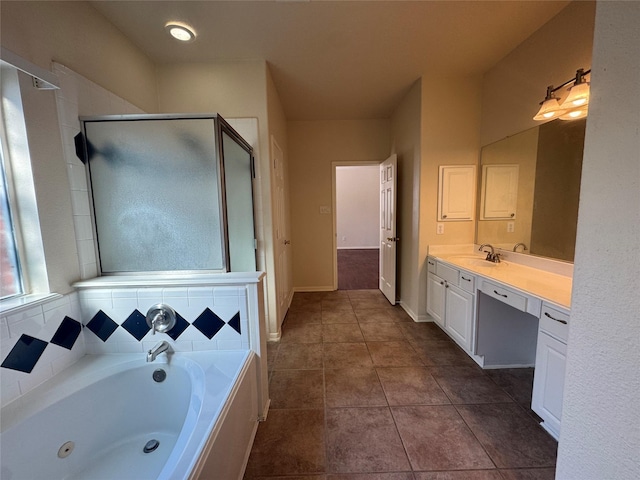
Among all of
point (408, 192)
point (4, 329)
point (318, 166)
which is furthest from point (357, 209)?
point (4, 329)

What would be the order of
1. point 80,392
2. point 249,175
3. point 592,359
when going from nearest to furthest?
point 592,359 < point 80,392 < point 249,175

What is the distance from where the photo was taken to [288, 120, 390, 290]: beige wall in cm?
375

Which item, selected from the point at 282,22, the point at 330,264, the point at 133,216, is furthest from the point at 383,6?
the point at 330,264

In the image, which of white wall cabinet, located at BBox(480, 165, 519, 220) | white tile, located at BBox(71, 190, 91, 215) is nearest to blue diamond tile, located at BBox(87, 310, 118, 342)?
white tile, located at BBox(71, 190, 91, 215)

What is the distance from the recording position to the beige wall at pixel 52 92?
3.67 ft

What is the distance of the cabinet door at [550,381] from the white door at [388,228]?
73.9 inches

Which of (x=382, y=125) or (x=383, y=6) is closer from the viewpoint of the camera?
(x=383, y=6)

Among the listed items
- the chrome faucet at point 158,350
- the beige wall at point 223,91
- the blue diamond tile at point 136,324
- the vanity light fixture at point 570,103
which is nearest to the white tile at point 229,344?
the chrome faucet at point 158,350

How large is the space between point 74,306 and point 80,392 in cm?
44

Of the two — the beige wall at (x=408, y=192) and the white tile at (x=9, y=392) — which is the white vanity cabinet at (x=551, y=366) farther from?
the white tile at (x=9, y=392)

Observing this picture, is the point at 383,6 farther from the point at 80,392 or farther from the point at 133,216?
the point at 80,392

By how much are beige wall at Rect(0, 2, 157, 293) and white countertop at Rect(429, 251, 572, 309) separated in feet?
8.55

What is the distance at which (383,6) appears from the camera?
1657 millimetres

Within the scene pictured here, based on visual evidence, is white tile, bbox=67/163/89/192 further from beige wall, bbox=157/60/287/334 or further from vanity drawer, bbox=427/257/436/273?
vanity drawer, bbox=427/257/436/273
